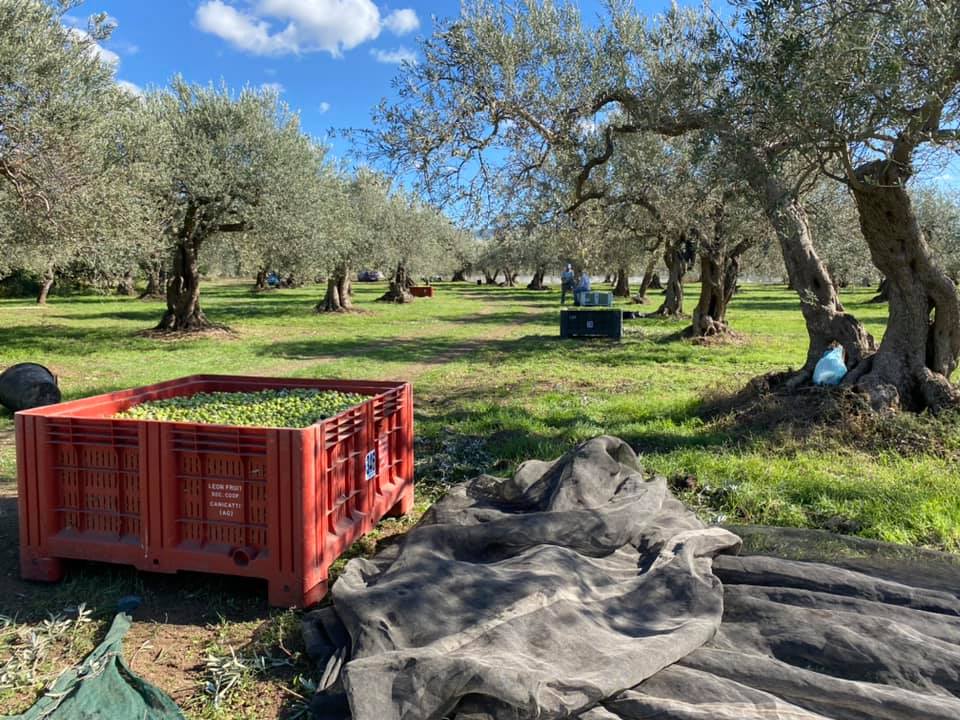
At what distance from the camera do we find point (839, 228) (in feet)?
50.6

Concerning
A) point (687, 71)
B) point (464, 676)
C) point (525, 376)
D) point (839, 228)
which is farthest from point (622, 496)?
point (839, 228)

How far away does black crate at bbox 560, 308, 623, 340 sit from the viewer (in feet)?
63.0

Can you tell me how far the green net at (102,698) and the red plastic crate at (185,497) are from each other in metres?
0.87

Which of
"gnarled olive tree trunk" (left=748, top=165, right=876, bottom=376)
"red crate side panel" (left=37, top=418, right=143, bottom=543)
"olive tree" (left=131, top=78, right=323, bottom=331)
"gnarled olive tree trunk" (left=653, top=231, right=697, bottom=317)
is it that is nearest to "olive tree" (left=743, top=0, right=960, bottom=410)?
"gnarled olive tree trunk" (left=748, top=165, right=876, bottom=376)

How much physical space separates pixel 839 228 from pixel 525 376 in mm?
8133

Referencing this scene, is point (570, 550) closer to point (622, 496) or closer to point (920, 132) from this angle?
point (622, 496)

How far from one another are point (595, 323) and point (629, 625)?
54.5ft

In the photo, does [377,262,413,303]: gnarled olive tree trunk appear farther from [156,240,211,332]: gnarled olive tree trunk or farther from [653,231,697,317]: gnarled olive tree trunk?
[156,240,211,332]: gnarled olive tree trunk

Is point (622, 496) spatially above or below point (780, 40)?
below

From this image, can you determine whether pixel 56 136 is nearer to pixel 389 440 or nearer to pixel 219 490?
pixel 389 440

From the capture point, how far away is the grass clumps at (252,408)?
4.44m

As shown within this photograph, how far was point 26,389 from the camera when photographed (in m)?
8.92

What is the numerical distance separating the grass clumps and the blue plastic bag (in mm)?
5427

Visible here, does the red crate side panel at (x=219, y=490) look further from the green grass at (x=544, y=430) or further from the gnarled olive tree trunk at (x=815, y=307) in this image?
the gnarled olive tree trunk at (x=815, y=307)
